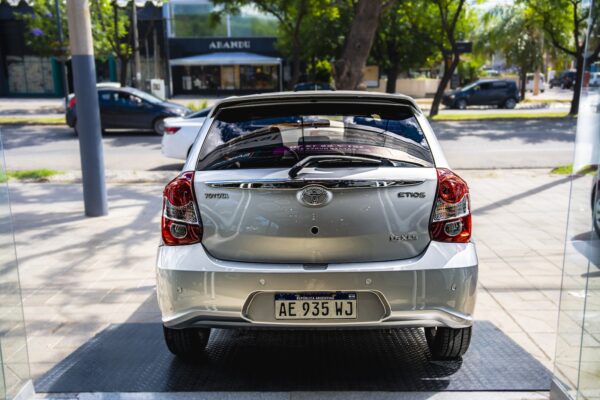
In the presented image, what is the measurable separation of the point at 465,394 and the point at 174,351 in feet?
5.68

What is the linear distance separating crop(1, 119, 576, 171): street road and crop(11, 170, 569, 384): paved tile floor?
11.1 ft

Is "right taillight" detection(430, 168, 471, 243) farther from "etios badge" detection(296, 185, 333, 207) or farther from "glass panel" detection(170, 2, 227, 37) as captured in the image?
"glass panel" detection(170, 2, 227, 37)

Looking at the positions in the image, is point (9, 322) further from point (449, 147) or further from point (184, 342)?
point (449, 147)

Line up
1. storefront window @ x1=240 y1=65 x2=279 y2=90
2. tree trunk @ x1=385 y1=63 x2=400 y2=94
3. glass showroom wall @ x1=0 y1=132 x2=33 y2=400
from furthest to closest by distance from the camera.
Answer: storefront window @ x1=240 y1=65 x2=279 y2=90
tree trunk @ x1=385 y1=63 x2=400 y2=94
glass showroom wall @ x1=0 y1=132 x2=33 y2=400

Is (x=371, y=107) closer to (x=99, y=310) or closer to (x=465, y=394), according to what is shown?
(x=465, y=394)

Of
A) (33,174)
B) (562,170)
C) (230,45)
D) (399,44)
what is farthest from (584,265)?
(230,45)

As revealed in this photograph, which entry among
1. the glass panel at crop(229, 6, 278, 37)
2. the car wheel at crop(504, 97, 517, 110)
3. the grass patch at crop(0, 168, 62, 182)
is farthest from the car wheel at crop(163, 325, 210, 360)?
the glass panel at crop(229, 6, 278, 37)

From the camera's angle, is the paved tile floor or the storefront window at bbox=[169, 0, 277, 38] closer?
the paved tile floor

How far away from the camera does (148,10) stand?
131 ft

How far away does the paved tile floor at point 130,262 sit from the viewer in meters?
A: 4.41

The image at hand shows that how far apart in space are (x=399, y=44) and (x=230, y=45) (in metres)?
14.4

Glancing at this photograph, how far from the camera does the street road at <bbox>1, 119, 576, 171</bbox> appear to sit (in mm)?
13008

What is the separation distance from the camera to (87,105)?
7.52 m

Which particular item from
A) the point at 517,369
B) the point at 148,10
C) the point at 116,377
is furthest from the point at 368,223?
the point at 148,10
